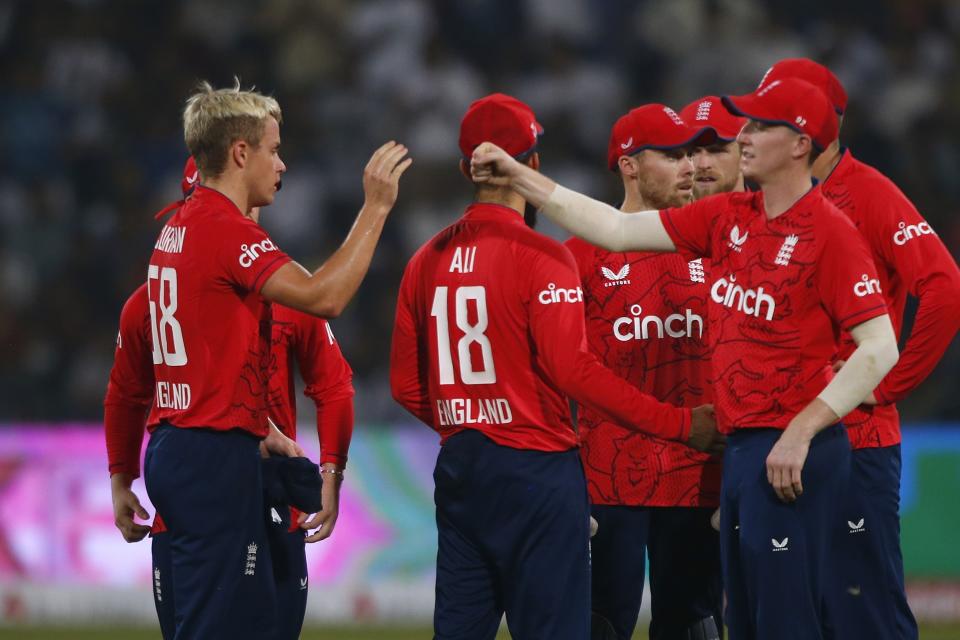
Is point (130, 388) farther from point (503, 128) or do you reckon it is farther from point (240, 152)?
point (503, 128)

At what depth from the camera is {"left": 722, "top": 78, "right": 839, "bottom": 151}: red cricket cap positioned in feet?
15.6

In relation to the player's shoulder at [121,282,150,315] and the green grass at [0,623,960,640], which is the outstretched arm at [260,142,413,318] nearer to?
the player's shoulder at [121,282,150,315]

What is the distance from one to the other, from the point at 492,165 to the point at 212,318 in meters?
1.07

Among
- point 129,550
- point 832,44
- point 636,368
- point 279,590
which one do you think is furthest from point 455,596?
Result: point 832,44

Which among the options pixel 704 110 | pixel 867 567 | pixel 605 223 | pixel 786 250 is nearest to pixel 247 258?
pixel 605 223

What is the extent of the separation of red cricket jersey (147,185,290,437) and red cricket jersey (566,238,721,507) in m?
1.48

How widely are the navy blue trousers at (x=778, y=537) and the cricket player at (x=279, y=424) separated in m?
1.54

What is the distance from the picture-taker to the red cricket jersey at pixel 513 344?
192 inches

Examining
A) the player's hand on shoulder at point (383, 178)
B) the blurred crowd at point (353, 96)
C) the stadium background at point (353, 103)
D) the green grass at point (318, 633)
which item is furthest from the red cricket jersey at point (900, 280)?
the blurred crowd at point (353, 96)

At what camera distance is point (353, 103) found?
12.8 meters

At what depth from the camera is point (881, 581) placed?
539 centimetres

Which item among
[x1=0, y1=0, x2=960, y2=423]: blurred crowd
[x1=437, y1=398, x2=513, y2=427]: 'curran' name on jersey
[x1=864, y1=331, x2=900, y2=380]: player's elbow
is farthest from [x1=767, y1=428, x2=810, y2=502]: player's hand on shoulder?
[x1=0, y1=0, x2=960, y2=423]: blurred crowd

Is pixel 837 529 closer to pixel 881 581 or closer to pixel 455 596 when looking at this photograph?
pixel 881 581

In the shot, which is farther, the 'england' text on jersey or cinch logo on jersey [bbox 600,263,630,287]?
cinch logo on jersey [bbox 600,263,630,287]
